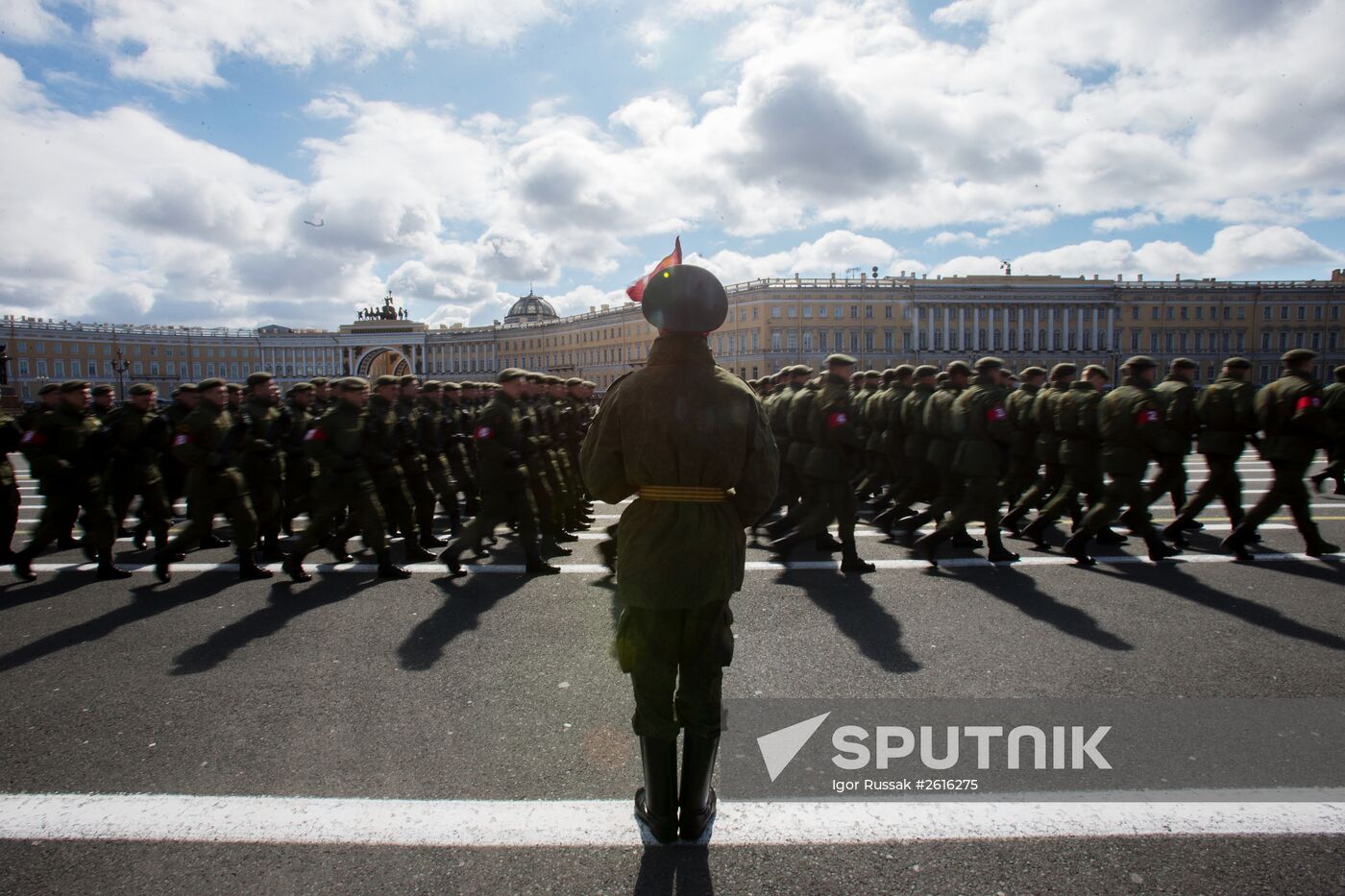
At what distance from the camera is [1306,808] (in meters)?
3.11

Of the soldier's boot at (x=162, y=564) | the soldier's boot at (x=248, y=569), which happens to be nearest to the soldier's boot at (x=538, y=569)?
the soldier's boot at (x=248, y=569)

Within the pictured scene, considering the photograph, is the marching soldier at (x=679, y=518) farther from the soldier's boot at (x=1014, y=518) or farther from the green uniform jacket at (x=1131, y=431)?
the soldier's boot at (x=1014, y=518)

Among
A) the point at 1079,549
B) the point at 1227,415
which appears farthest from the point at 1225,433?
the point at 1079,549

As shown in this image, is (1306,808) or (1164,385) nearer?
(1306,808)

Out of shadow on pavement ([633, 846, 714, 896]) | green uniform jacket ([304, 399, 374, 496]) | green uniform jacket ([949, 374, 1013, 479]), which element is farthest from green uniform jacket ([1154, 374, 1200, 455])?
green uniform jacket ([304, 399, 374, 496])

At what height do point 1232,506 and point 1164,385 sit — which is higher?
point 1164,385

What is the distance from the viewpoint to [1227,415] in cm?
819

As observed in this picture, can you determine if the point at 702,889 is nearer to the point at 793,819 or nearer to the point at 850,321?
the point at 793,819

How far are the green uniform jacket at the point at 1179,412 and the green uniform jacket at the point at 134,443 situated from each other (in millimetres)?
10841

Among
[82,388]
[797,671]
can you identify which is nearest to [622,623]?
[797,671]

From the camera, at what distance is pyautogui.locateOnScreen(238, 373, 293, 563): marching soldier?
27.6ft

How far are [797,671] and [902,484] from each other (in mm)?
6298

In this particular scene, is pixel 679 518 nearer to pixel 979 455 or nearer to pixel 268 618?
pixel 268 618

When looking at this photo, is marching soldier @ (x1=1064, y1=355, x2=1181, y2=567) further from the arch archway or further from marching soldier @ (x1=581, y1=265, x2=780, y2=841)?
the arch archway
